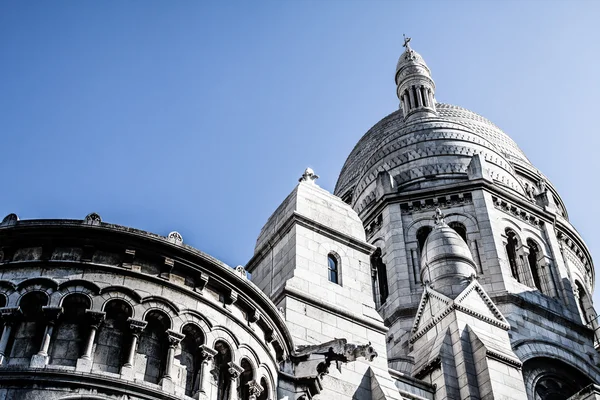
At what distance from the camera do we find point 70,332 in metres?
14.8

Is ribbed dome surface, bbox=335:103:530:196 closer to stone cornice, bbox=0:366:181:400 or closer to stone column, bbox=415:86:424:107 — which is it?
stone column, bbox=415:86:424:107

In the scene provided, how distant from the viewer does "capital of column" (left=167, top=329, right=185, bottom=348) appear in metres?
15.2

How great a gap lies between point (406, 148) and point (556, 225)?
7.61 meters

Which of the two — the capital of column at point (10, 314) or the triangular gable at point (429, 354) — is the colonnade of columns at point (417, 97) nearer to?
the triangular gable at point (429, 354)

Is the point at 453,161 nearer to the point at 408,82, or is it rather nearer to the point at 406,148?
the point at 406,148

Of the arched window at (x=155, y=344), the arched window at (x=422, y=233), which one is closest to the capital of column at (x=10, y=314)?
the arched window at (x=155, y=344)

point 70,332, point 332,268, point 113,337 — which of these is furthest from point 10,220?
point 332,268

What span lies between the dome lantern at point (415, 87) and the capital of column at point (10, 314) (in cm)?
3072

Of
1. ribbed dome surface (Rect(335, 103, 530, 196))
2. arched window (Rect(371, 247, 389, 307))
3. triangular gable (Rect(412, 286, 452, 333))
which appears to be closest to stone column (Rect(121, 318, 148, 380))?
triangular gable (Rect(412, 286, 452, 333))

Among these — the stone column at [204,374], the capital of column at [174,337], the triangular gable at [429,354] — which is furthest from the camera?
the triangular gable at [429,354]

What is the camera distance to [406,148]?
38.9m

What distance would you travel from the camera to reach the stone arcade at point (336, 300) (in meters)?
14.9

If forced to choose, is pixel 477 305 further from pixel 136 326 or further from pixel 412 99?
pixel 412 99

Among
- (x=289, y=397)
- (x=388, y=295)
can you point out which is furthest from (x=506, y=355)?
(x=388, y=295)
